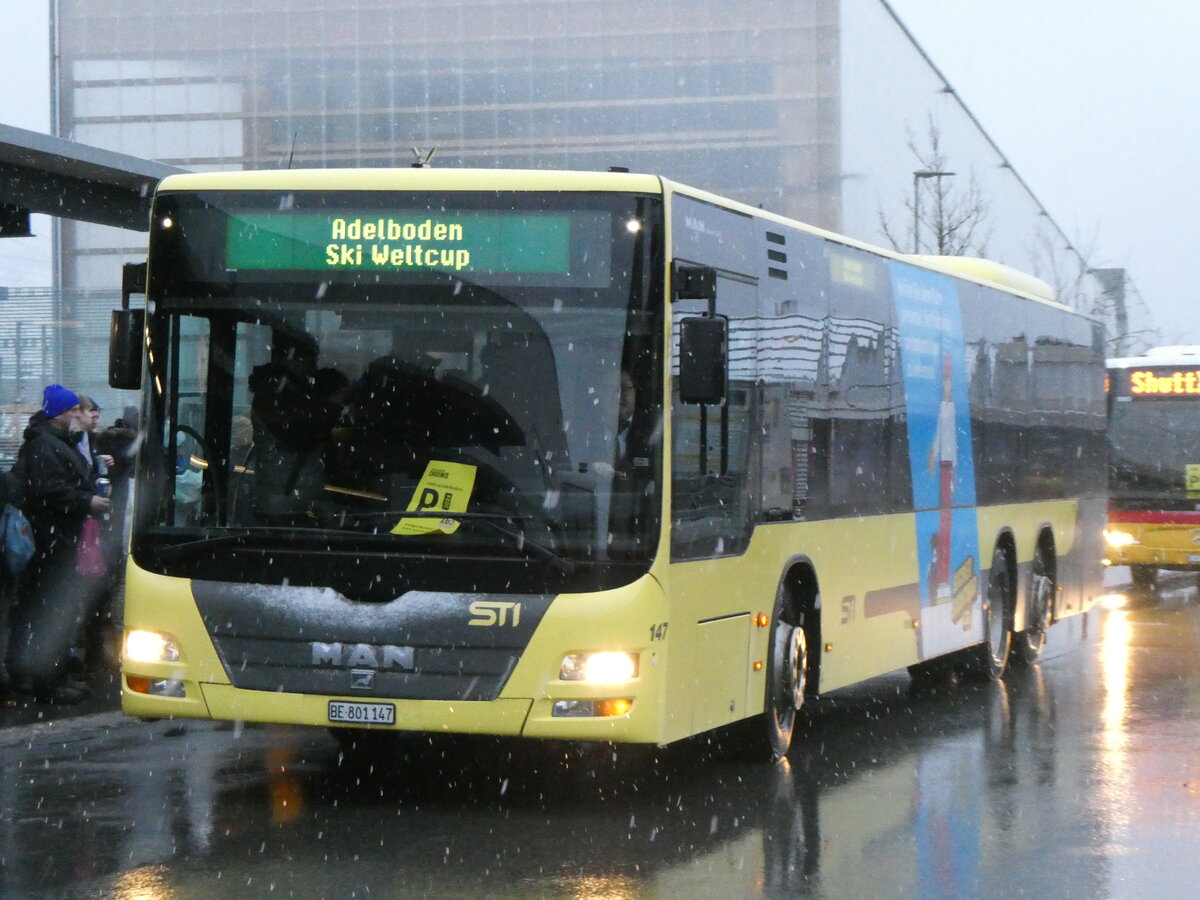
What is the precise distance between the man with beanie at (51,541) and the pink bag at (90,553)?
0.06 m

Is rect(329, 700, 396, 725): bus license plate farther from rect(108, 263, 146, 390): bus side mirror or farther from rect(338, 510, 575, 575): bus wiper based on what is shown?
rect(108, 263, 146, 390): bus side mirror

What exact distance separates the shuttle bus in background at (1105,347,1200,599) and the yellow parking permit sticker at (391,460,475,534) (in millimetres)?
19778

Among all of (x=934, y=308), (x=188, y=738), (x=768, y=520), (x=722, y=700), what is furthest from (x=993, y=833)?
(x=934, y=308)

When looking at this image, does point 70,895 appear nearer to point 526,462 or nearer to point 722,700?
point 526,462

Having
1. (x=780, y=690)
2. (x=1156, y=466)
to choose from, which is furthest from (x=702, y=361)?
(x=1156, y=466)

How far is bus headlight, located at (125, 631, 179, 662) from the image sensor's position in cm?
905

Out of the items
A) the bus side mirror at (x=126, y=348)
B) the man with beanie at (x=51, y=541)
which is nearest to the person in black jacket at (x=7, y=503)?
the man with beanie at (x=51, y=541)

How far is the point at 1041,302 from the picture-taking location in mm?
17500

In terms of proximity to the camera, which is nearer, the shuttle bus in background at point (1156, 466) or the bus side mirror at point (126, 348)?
the bus side mirror at point (126, 348)

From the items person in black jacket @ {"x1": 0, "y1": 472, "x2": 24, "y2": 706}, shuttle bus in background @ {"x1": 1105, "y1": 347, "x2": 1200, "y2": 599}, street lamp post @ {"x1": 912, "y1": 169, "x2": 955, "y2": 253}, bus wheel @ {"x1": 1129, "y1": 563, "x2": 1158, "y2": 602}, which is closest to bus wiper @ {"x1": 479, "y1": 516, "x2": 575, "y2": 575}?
person in black jacket @ {"x1": 0, "y1": 472, "x2": 24, "y2": 706}

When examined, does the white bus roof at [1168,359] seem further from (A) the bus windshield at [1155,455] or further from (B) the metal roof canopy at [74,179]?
(B) the metal roof canopy at [74,179]

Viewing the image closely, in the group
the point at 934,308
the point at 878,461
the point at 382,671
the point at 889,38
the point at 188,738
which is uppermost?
the point at 889,38

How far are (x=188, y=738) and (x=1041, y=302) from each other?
29.6 ft

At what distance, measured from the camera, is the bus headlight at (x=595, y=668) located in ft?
28.6
